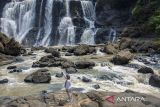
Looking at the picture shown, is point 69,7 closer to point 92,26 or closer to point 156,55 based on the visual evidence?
point 92,26

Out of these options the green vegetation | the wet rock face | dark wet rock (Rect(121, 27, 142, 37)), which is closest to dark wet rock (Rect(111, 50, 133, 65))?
the green vegetation

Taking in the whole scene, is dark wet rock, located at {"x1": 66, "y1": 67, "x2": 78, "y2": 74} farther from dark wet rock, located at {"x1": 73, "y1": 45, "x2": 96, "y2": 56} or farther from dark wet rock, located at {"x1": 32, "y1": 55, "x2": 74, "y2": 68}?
dark wet rock, located at {"x1": 73, "y1": 45, "x2": 96, "y2": 56}

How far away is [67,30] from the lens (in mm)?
64125

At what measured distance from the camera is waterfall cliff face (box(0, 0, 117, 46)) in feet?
212

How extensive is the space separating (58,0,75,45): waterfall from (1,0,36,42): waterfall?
5.38 metres

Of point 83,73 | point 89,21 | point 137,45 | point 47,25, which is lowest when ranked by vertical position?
point 83,73

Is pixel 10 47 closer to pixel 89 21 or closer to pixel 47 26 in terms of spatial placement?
pixel 47 26

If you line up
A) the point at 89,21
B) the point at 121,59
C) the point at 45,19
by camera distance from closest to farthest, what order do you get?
the point at 121,59 < the point at 89,21 < the point at 45,19

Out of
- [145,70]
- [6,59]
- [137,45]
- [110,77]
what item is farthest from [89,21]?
[110,77]

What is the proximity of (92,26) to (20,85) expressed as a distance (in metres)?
32.9

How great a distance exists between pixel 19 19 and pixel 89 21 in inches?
468

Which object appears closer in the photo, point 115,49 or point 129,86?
point 129,86

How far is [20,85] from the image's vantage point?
1330 inches

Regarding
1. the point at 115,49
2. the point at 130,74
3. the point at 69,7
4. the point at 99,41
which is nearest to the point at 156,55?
the point at 115,49
